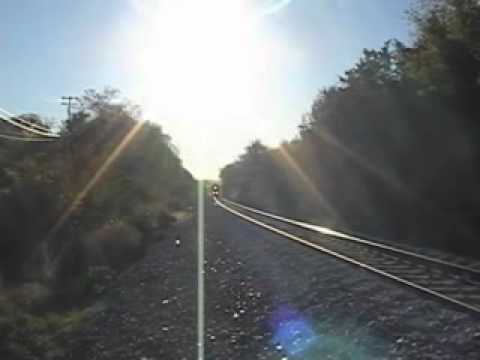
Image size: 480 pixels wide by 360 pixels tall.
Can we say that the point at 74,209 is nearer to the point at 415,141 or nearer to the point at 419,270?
the point at 415,141

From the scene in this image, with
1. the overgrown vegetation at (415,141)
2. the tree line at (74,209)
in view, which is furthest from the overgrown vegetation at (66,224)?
the overgrown vegetation at (415,141)

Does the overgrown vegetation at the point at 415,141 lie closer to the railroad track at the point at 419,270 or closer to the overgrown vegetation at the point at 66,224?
the railroad track at the point at 419,270

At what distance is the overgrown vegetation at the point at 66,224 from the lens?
15.2m

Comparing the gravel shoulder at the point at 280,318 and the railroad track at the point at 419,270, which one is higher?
the railroad track at the point at 419,270

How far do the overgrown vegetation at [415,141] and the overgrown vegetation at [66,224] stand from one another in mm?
10694

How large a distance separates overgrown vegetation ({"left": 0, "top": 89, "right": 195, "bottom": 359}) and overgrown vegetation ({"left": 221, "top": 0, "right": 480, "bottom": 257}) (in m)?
10.7

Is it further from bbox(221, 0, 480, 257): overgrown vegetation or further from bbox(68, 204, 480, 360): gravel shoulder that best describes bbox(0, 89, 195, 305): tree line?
bbox(221, 0, 480, 257): overgrown vegetation

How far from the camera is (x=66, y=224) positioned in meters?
38.7

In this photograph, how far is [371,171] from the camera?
39094 millimetres

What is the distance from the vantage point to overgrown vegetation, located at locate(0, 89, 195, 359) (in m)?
15.2

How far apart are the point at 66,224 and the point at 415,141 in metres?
19.8

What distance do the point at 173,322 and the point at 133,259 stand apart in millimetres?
13714

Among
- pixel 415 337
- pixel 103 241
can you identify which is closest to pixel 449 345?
pixel 415 337

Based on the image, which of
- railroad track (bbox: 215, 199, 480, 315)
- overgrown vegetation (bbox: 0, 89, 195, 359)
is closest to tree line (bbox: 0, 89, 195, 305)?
overgrown vegetation (bbox: 0, 89, 195, 359)
